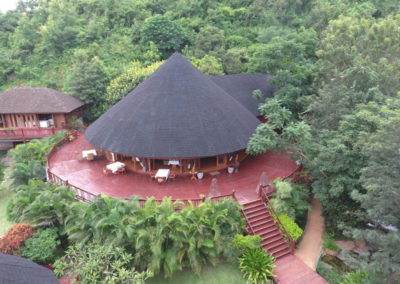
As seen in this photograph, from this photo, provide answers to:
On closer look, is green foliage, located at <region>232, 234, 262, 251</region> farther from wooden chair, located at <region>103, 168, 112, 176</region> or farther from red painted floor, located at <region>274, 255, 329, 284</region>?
wooden chair, located at <region>103, 168, 112, 176</region>

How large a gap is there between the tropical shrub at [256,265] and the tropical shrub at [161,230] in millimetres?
739

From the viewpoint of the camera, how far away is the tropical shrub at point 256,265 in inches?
520

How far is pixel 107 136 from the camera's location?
20.4 m

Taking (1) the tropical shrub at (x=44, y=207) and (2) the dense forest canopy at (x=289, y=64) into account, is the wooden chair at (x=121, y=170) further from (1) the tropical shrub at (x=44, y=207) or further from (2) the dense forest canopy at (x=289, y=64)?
(2) the dense forest canopy at (x=289, y=64)

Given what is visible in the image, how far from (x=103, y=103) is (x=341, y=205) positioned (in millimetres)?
31415

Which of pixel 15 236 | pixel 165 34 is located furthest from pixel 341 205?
pixel 165 34

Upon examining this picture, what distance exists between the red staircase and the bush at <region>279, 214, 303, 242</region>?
0.50 metres

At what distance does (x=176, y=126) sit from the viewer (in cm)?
1945

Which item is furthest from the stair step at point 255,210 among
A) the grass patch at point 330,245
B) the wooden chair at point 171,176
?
the wooden chair at point 171,176

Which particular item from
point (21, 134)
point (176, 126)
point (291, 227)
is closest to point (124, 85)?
point (21, 134)

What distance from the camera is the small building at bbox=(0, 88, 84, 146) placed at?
28.9 metres

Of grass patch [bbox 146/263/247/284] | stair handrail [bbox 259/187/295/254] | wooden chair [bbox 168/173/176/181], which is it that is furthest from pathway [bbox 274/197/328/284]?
wooden chair [bbox 168/173/176/181]

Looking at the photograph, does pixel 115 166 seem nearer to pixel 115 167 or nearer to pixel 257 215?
pixel 115 167

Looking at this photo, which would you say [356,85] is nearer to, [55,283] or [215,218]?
[215,218]
